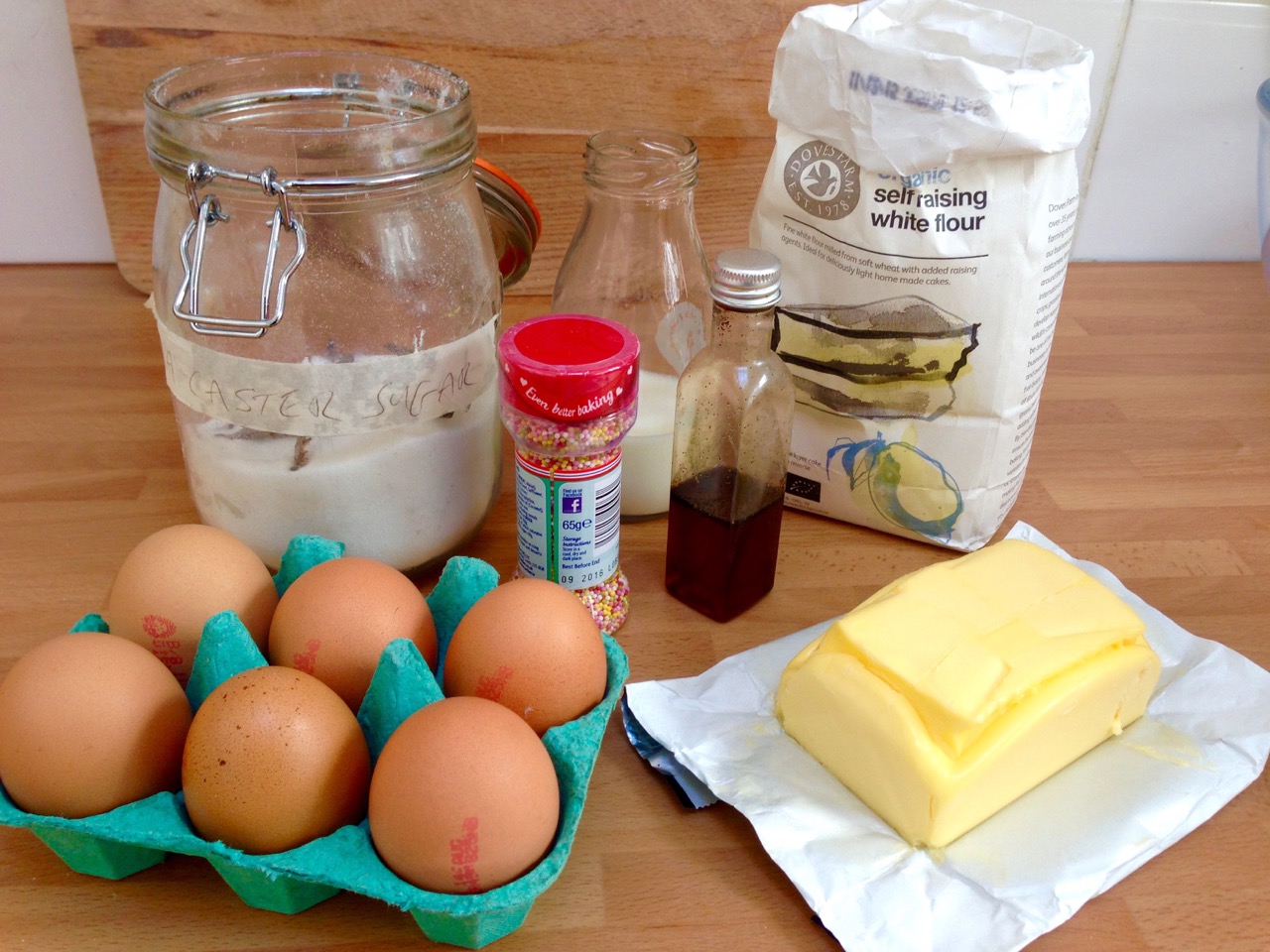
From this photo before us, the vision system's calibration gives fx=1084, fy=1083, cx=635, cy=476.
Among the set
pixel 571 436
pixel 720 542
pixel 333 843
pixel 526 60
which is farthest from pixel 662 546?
pixel 526 60

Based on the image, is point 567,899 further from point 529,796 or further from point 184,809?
A: point 184,809

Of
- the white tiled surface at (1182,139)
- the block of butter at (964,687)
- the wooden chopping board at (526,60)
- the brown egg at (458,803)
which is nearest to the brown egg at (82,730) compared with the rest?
the brown egg at (458,803)

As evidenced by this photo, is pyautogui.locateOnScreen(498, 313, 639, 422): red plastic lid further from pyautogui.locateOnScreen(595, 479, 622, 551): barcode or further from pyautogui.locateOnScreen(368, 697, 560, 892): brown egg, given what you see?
pyautogui.locateOnScreen(368, 697, 560, 892): brown egg

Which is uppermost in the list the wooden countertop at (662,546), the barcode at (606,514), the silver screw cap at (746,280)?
the silver screw cap at (746,280)

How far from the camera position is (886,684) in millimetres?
674

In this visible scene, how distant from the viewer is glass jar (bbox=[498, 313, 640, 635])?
735 mm

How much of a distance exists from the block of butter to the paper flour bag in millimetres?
168

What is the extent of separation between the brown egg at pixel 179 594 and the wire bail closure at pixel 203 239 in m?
0.14

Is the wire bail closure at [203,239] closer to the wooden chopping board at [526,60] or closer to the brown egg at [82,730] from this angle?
the brown egg at [82,730]

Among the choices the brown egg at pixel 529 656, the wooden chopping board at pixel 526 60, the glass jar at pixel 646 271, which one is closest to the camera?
the brown egg at pixel 529 656

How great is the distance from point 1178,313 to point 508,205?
870 mm

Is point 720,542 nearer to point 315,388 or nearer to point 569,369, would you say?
point 569,369

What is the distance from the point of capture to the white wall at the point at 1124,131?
3.95 ft

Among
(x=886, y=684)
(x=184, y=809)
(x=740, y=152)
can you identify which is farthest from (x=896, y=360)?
(x=184, y=809)
